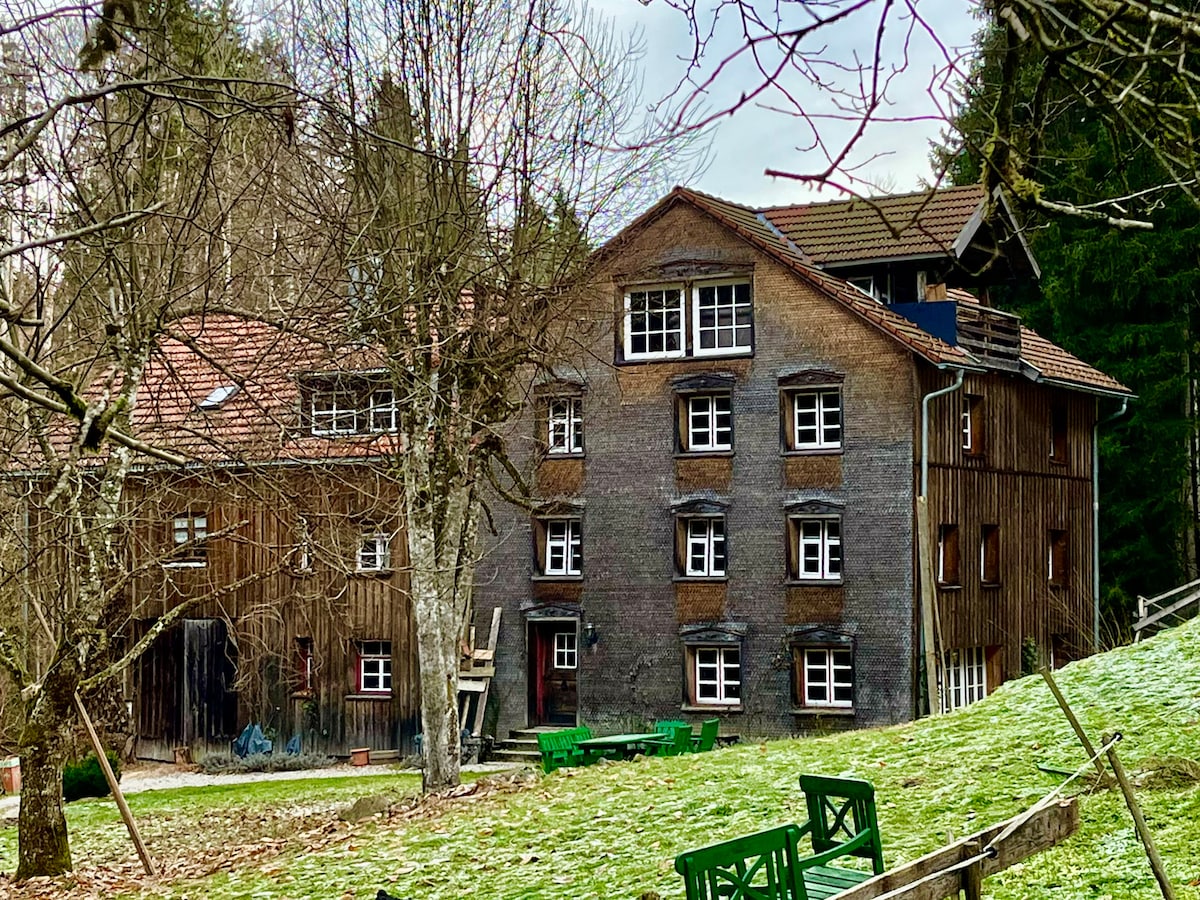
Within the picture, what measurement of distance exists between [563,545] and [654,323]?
17.9 feet

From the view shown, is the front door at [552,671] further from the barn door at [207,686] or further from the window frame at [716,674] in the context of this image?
the barn door at [207,686]

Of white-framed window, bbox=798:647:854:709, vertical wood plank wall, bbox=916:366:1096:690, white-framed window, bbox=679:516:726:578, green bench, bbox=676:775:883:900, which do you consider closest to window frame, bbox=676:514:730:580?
white-framed window, bbox=679:516:726:578

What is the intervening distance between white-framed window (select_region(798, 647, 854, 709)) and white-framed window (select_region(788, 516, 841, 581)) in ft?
5.20

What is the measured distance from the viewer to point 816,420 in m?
31.7

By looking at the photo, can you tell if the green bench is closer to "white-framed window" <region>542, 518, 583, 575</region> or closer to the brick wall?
the brick wall

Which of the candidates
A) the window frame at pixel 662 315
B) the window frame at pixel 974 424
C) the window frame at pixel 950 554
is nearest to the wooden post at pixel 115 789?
the window frame at pixel 662 315

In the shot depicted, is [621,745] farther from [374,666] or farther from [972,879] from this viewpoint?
[972,879]

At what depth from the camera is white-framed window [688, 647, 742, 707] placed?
3206 centimetres

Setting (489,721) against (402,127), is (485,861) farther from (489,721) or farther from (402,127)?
(489,721)

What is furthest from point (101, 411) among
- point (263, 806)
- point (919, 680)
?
point (919, 680)

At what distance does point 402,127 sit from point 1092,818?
45.2ft

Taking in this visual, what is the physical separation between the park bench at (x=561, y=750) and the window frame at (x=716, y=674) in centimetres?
555

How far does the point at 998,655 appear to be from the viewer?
3369 centimetres

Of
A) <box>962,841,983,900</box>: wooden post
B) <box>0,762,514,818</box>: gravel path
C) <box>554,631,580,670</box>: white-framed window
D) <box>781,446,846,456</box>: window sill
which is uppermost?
<box>781,446,846,456</box>: window sill
